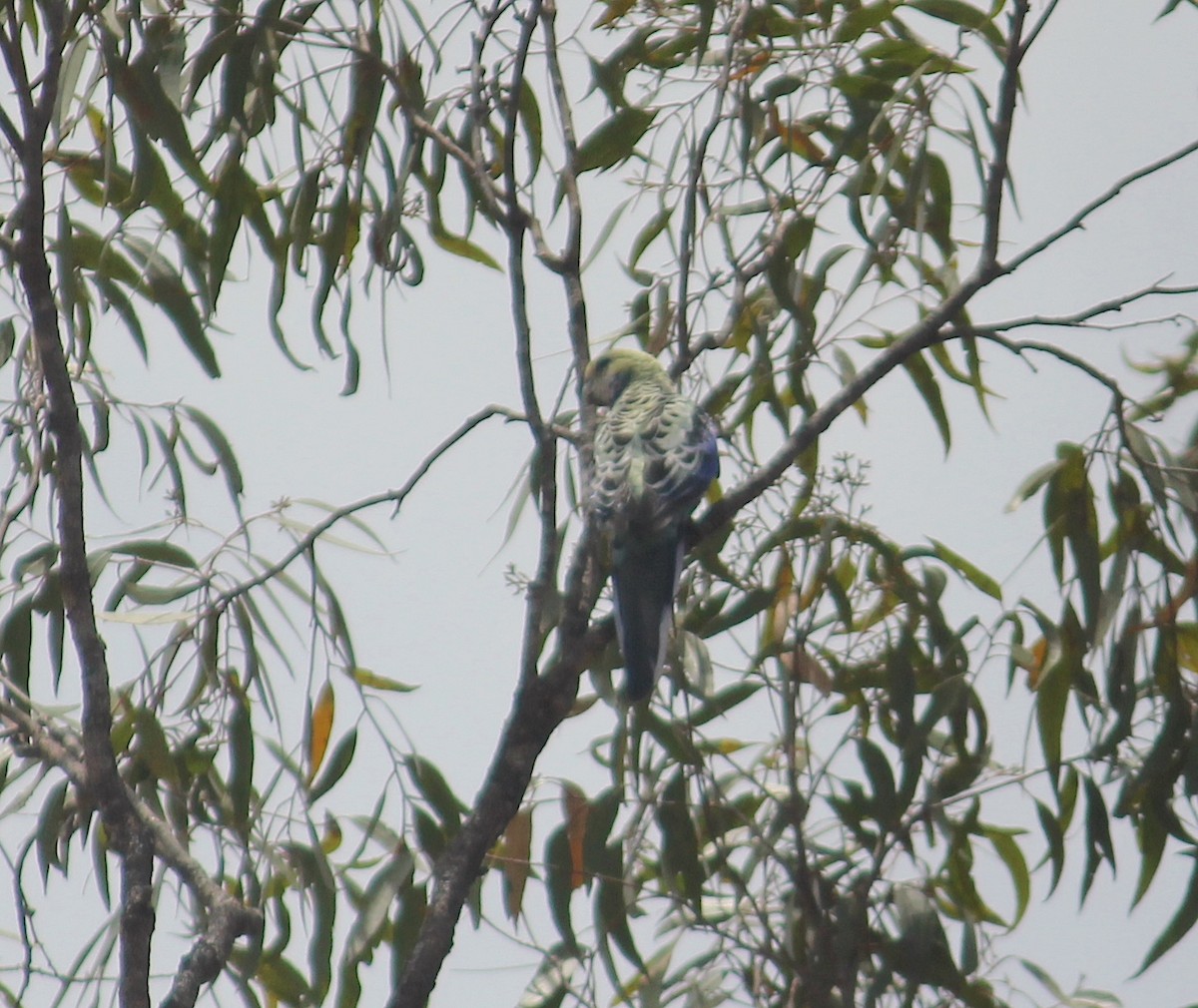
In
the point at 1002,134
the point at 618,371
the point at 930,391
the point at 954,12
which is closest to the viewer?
the point at 1002,134

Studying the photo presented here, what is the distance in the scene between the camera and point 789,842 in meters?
2.63

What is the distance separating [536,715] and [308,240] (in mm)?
966

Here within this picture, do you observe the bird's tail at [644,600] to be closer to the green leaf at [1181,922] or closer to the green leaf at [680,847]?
the green leaf at [680,847]

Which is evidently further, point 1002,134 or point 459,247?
point 459,247

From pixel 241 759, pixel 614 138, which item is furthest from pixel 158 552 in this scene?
pixel 614 138

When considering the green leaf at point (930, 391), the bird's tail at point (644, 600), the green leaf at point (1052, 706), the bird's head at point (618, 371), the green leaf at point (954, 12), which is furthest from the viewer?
the bird's head at point (618, 371)

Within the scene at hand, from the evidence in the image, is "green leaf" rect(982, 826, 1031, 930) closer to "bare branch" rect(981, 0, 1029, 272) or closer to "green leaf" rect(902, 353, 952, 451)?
"green leaf" rect(902, 353, 952, 451)

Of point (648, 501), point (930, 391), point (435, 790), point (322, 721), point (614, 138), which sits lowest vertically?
point (435, 790)

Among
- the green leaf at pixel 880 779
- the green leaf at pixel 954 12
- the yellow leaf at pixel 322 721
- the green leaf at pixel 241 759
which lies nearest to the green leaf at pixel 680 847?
the green leaf at pixel 880 779

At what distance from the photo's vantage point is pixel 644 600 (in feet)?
7.40

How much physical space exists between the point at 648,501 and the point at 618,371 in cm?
76

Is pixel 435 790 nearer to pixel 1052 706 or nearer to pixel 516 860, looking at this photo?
pixel 516 860

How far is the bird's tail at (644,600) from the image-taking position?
7.14 feet

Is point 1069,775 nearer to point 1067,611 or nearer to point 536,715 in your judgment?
point 1067,611
